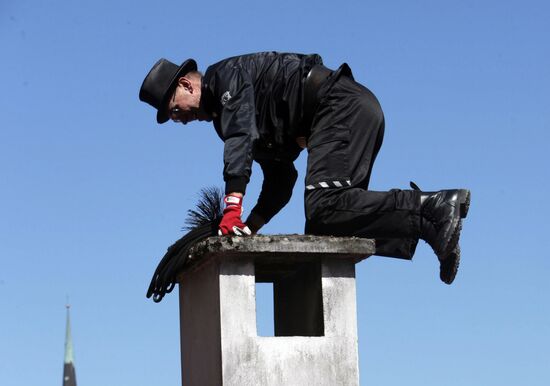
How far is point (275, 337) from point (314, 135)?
1.42 metres

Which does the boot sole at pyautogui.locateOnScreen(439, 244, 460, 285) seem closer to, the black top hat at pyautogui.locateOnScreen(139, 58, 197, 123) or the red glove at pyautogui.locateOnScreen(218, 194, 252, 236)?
the red glove at pyautogui.locateOnScreen(218, 194, 252, 236)

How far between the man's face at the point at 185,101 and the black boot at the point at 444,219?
1529mm

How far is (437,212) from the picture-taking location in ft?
23.7

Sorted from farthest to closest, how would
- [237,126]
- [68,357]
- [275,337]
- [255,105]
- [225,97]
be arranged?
[68,357]
[255,105]
[225,97]
[237,126]
[275,337]

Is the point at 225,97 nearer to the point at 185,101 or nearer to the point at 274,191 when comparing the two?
the point at 185,101

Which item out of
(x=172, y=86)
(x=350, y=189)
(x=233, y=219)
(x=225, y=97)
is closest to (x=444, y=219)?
(x=350, y=189)

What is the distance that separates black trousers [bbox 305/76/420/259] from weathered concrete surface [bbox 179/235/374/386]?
406mm

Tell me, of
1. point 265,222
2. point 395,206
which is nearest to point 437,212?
point 395,206

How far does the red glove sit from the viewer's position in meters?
6.73

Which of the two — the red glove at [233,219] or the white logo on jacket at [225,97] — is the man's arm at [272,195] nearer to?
the white logo on jacket at [225,97]

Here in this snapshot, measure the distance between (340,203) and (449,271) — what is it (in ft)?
2.76

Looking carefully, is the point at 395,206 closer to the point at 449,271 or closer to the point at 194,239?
the point at 449,271

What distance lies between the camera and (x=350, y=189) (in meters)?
7.16

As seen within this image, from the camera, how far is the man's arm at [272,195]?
8.09 metres
